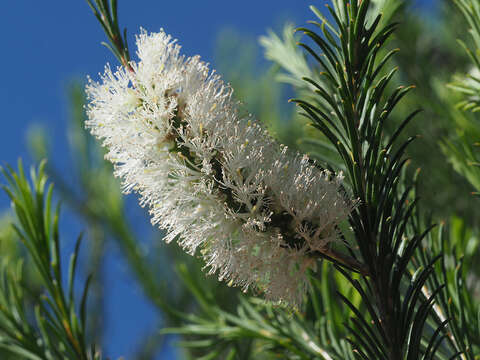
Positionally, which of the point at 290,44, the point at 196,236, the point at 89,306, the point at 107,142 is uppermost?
the point at 290,44

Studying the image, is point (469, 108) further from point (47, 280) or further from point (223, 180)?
point (47, 280)

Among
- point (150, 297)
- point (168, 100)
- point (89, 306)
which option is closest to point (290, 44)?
point (168, 100)

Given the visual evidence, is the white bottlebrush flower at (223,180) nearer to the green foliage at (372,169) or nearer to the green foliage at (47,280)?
the green foliage at (372,169)

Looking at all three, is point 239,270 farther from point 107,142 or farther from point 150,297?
point 150,297

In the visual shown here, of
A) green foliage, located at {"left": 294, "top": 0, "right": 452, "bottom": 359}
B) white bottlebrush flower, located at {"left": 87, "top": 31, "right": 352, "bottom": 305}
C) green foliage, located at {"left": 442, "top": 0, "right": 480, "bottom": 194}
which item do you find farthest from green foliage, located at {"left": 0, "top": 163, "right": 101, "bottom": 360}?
green foliage, located at {"left": 442, "top": 0, "right": 480, "bottom": 194}

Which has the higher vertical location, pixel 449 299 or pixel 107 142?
pixel 107 142

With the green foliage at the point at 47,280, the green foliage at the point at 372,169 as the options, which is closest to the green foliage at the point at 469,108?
the green foliage at the point at 372,169

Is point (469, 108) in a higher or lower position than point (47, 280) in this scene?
higher

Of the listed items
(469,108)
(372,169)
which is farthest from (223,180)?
(469,108)
